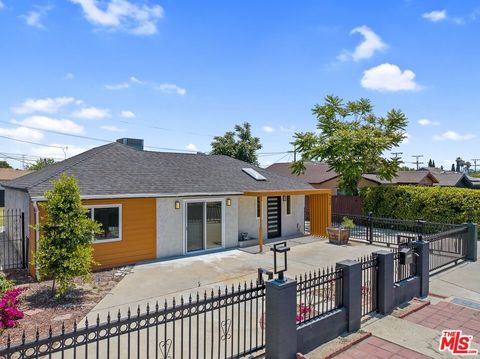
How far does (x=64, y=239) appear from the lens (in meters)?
7.59

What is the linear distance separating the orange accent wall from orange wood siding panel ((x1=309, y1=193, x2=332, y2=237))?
9.26 meters

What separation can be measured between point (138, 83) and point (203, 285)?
13.4 m

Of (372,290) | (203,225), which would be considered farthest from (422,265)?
(203,225)

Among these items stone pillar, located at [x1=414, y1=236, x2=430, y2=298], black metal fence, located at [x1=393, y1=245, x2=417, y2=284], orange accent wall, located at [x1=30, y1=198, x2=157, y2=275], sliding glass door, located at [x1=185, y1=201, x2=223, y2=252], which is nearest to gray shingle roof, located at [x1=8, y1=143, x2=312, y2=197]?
orange accent wall, located at [x1=30, y1=198, x2=157, y2=275]

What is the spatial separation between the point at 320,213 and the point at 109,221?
11.0 meters

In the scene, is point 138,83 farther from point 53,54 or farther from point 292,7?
point 292,7

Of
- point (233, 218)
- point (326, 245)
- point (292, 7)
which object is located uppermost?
point (292, 7)

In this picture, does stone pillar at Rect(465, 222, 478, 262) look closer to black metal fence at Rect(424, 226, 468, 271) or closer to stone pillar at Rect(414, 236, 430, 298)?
black metal fence at Rect(424, 226, 468, 271)

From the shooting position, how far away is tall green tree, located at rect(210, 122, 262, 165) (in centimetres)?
3684

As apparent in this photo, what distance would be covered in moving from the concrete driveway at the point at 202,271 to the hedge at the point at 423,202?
19.3 feet

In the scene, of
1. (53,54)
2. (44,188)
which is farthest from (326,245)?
(53,54)

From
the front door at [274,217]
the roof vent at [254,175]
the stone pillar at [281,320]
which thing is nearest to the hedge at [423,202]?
the front door at [274,217]

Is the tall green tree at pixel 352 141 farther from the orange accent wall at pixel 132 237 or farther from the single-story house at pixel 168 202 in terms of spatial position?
the orange accent wall at pixel 132 237

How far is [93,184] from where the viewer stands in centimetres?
1073
